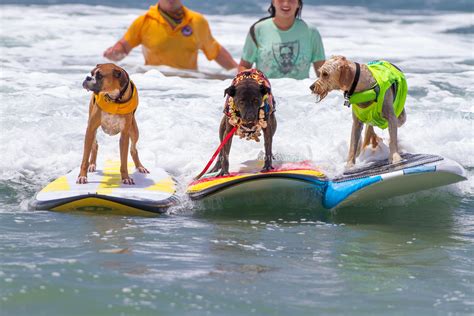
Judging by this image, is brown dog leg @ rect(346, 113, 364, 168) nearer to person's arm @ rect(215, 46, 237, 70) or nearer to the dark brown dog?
the dark brown dog

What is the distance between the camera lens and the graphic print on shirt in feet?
35.3

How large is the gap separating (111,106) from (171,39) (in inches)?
200

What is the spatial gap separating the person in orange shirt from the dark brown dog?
487 cm

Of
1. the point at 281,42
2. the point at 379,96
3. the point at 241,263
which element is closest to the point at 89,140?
the point at 241,263

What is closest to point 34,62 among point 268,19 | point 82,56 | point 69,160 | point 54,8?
point 82,56

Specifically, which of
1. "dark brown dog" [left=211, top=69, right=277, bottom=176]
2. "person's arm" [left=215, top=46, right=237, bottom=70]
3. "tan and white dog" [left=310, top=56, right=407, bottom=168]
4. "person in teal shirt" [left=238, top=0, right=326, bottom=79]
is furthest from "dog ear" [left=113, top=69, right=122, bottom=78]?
"person's arm" [left=215, top=46, right=237, bottom=70]

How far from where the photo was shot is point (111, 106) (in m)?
7.18

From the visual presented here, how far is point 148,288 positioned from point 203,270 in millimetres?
489

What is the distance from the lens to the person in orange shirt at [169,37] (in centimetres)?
1201

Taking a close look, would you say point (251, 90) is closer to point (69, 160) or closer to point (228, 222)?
point (228, 222)

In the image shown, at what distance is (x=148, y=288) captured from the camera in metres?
5.16

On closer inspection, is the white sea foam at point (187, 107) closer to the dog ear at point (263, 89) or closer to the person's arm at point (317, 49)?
the person's arm at point (317, 49)

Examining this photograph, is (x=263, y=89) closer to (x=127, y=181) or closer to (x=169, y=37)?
(x=127, y=181)

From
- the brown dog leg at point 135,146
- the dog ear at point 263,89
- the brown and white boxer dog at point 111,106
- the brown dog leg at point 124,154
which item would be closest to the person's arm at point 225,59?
the brown dog leg at point 135,146
